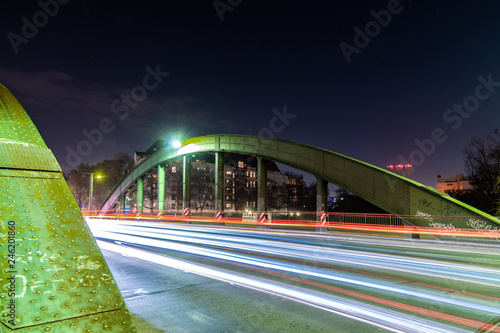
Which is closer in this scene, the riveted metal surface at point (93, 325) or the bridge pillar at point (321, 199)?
the riveted metal surface at point (93, 325)

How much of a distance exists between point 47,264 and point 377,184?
60.4 feet

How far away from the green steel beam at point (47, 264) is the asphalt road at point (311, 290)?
2516 mm

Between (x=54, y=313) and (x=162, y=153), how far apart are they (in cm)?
3545

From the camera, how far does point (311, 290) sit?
621 centimetres

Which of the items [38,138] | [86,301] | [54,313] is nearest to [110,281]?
[86,301]

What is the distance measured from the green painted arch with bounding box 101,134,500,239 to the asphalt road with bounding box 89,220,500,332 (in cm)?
466

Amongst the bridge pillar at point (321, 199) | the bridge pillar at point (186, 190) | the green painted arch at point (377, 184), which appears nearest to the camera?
the green painted arch at point (377, 184)

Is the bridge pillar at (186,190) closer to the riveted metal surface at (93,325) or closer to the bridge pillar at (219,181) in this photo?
the bridge pillar at (219,181)

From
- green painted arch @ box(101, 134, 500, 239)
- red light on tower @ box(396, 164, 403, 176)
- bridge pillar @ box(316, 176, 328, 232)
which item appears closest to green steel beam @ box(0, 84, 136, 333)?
→ green painted arch @ box(101, 134, 500, 239)

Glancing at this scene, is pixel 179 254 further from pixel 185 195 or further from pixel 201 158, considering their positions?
pixel 201 158

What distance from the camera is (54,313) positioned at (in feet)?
6.38

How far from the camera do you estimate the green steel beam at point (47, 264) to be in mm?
1922

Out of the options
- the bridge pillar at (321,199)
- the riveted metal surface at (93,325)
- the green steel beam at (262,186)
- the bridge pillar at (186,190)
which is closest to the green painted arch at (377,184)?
the bridge pillar at (321,199)

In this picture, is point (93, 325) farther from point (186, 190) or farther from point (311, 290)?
point (186, 190)
